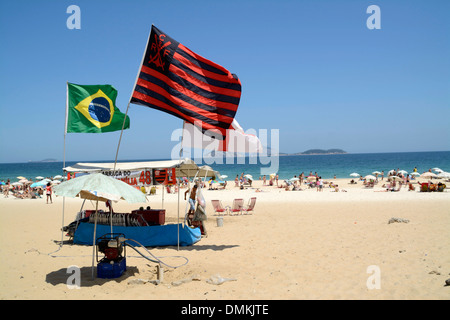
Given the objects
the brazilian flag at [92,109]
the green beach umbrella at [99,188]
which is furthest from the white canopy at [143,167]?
the green beach umbrella at [99,188]

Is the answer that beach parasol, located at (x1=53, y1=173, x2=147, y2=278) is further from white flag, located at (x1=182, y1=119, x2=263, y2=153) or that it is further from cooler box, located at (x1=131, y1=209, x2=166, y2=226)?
cooler box, located at (x1=131, y1=209, x2=166, y2=226)

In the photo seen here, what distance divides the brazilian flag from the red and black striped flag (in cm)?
239

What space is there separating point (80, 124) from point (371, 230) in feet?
33.8

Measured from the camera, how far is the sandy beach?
5941mm

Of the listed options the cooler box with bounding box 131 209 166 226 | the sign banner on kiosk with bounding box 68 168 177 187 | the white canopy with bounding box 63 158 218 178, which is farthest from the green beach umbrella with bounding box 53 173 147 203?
the cooler box with bounding box 131 209 166 226

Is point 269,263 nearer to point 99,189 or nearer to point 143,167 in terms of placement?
point 99,189

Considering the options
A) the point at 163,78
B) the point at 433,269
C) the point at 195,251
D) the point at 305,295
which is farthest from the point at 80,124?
the point at 433,269

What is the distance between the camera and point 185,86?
25.8ft

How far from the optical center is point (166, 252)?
916 centimetres

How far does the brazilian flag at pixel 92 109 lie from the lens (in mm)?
9766

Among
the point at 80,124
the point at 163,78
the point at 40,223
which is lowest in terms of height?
the point at 40,223

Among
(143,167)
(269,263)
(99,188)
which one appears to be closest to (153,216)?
(143,167)

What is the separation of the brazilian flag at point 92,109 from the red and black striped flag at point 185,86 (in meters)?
2.39

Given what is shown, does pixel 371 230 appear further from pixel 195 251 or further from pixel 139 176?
pixel 139 176
